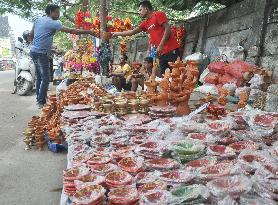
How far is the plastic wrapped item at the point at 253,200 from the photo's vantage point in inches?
59.8

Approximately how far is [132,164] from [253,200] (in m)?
0.77

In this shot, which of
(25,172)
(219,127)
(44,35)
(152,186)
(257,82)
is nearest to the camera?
(152,186)

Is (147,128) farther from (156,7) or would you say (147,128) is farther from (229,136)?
(156,7)

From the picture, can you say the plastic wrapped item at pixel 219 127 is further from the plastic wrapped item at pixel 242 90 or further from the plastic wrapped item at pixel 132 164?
the plastic wrapped item at pixel 242 90

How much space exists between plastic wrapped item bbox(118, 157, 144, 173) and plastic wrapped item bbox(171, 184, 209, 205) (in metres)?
0.35

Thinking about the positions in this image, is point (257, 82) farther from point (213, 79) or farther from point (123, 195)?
point (123, 195)

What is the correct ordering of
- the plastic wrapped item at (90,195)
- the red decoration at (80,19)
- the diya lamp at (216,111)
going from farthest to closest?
the red decoration at (80,19)
the diya lamp at (216,111)
the plastic wrapped item at (90,195)

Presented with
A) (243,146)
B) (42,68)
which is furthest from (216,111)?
(42,68)

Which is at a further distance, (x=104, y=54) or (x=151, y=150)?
(x=104, y=54)

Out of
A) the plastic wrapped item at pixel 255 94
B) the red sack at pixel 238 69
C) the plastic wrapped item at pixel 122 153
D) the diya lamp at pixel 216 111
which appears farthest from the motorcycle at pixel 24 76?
the plastic wrapped item at pixel 122 153

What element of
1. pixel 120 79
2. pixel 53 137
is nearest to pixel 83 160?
pixel 53 137

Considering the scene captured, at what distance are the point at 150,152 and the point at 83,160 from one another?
45cm

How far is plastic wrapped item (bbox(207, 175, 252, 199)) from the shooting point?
1582 mm

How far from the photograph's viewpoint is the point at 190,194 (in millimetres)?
1597
